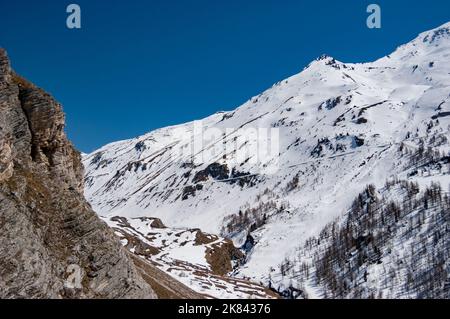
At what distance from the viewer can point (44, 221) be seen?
43.3 metres

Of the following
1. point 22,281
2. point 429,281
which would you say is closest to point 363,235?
point 429,281

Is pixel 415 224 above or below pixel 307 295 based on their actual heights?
above

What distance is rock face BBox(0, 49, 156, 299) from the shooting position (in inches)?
1455

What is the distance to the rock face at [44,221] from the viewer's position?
3697 centimetres

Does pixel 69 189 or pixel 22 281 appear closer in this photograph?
pixel 22 281
